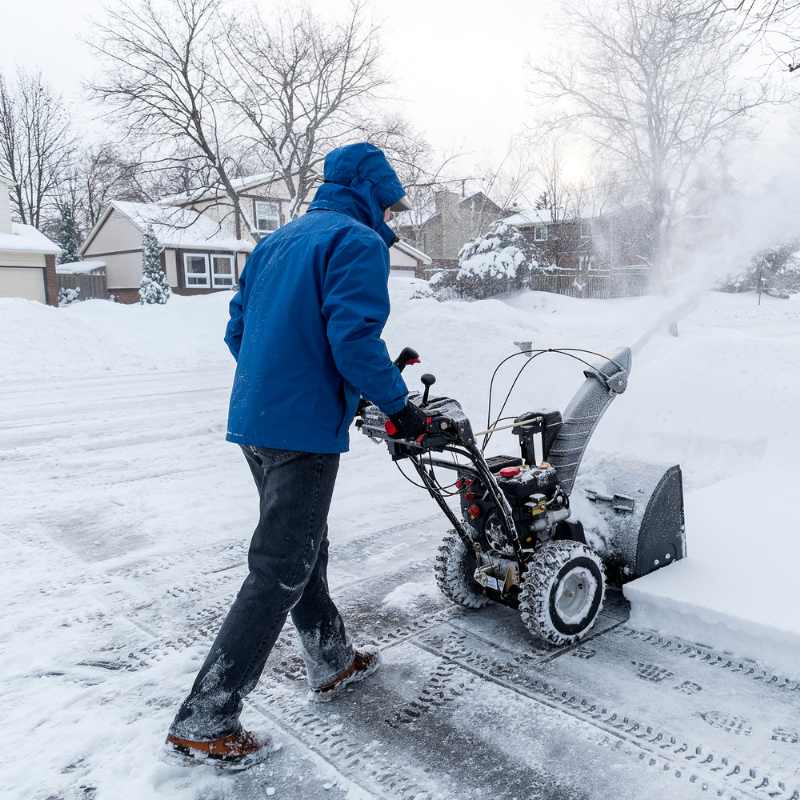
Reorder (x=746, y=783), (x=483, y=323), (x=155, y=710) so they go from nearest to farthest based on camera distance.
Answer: (x=746, y=783)
(x=155, y=710)
(x=483, y=323)

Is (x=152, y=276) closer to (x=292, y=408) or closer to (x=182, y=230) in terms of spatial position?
(x=182, y=230)

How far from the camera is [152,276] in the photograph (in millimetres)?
29094

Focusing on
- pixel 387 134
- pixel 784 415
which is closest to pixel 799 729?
pixel 784 415

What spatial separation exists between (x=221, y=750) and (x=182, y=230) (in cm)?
3202

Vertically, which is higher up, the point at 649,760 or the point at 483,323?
the point at 483,323

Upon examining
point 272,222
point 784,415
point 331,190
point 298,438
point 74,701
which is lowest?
point 74,701

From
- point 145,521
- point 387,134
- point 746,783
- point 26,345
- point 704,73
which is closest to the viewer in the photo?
point 746,783

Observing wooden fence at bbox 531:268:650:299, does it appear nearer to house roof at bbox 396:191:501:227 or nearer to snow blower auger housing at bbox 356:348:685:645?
house roof at bbox 396:191:501:227

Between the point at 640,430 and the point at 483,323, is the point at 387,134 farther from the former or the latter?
the point at 640,430

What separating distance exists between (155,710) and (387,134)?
925 inches

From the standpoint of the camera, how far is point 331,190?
2.85 meters

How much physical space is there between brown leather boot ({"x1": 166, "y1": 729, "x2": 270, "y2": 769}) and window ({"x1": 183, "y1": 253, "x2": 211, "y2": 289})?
3306 centimetres

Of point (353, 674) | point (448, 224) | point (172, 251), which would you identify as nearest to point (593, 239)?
point (172, 251)

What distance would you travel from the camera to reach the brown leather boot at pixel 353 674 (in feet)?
9.86
